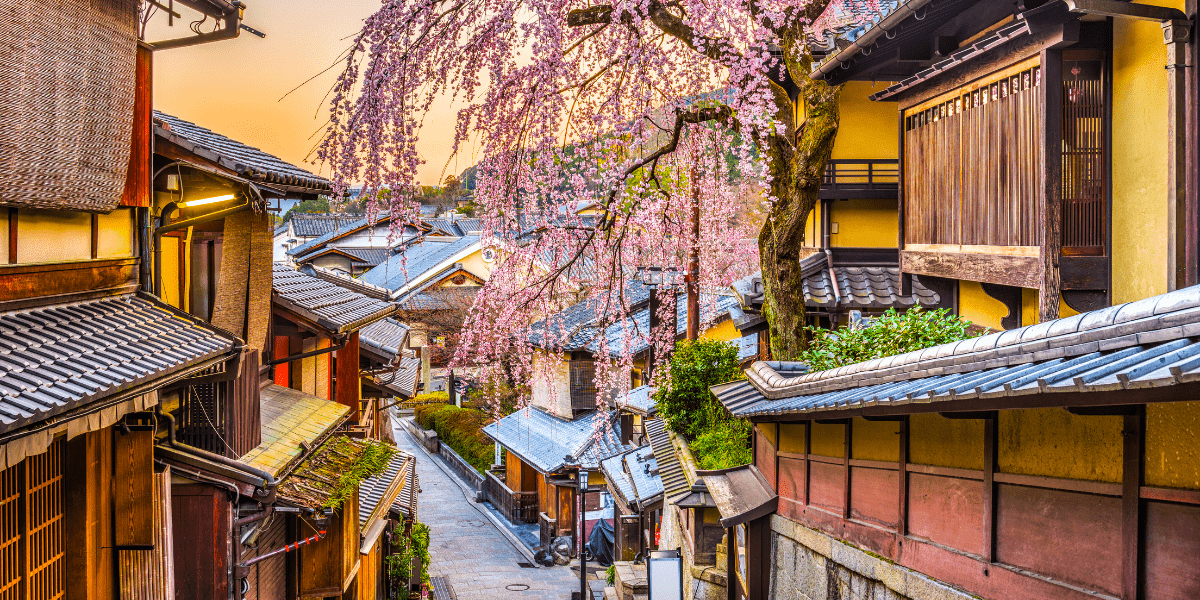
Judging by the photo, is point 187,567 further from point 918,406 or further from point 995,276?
point 995,276

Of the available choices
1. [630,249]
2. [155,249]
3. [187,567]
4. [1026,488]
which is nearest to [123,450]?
[187,567]

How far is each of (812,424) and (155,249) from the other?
7090 mm

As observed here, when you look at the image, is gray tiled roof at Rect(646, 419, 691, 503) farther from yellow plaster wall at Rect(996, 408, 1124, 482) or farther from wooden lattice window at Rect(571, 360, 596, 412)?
wooden lattice window at Rect(571, 360, 596, 412)

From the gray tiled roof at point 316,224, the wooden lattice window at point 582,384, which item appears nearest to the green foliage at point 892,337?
the wooden lattice window at point 582,384

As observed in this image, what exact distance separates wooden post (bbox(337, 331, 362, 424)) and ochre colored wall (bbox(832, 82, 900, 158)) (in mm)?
10823

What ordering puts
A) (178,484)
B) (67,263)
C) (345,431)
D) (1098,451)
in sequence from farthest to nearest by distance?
1. (345,431)
2. (178,484)
3. (67,263)
4. (1098,451)

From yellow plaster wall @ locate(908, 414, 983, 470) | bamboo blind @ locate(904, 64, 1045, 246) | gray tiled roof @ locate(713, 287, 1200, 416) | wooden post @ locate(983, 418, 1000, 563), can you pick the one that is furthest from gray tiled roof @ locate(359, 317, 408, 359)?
wooden post @ locate(983, 418, 1000, 563)

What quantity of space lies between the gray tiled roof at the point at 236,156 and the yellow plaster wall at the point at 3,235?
2.39 metres

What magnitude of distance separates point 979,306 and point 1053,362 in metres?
6.10

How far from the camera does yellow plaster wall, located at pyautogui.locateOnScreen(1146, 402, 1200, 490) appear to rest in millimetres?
3835

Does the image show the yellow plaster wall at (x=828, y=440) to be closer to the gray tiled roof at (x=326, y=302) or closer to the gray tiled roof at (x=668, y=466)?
the gray tiled roof at (x=668, y=466)

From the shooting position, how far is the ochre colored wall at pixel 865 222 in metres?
16.3

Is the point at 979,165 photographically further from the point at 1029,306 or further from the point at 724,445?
the point at 724,445

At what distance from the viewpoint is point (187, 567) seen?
836 cm
